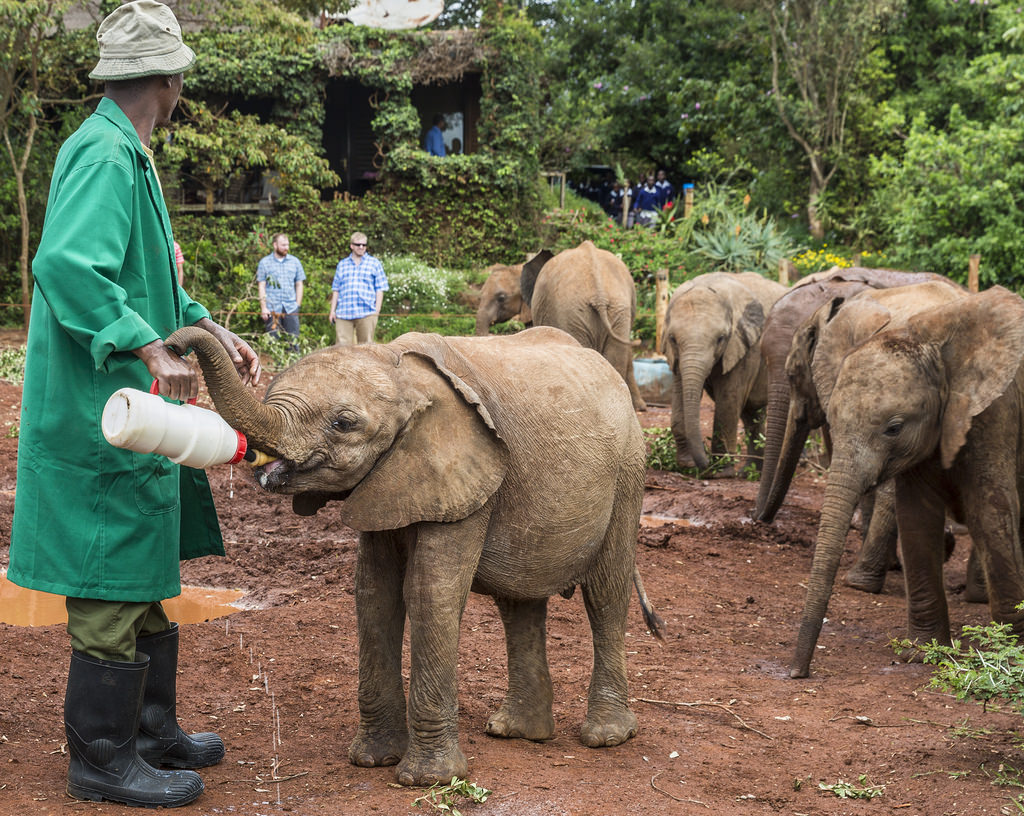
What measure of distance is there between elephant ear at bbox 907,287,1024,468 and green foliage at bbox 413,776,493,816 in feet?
10.6

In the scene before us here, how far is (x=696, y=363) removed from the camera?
11906 millimetres

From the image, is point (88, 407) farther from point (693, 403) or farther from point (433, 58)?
point (433, 58)

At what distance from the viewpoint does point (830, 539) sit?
5.92m

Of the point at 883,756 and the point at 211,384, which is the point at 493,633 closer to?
the point at 883,756

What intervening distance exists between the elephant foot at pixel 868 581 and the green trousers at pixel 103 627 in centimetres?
580

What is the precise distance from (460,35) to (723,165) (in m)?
8.17

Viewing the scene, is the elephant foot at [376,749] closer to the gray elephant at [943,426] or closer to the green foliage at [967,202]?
the gray elephant at [943,426]

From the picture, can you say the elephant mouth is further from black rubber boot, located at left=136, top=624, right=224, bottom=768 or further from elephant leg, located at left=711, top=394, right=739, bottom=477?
elephant leg, located at left=711, top=394, right=739, bottom=477

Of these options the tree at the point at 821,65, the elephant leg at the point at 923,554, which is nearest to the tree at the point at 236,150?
the tree at the point at 821,65

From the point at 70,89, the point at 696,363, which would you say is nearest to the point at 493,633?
the point at 696,363

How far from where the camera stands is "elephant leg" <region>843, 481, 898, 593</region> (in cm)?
812

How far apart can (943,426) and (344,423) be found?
3.60 meters

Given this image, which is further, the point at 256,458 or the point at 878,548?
the point at 878,548

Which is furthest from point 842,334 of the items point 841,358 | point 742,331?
point 742,331
